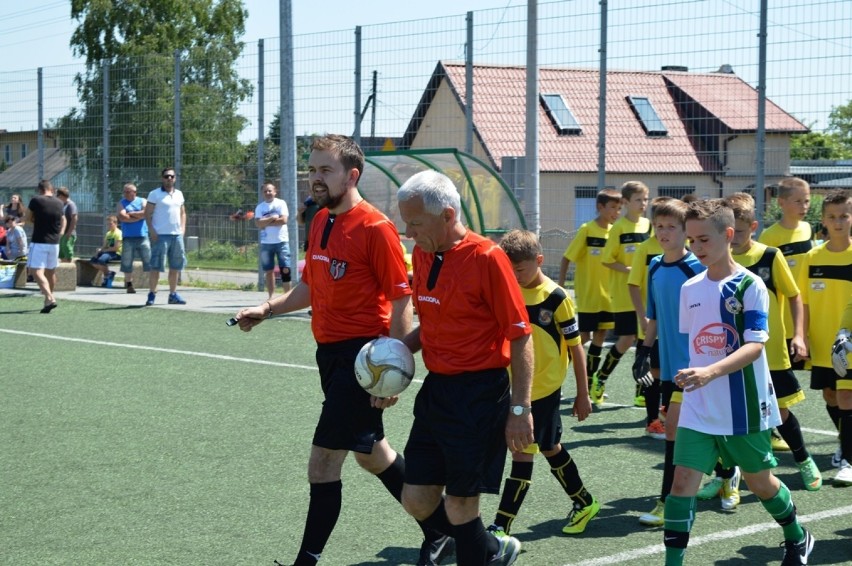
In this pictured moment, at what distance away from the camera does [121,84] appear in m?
23.2

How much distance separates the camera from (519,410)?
4508 mm

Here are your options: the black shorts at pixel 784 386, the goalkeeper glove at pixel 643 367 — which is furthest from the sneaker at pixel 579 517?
the black shorts at pixel 784 386

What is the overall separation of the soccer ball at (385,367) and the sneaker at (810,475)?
3065 millimetres

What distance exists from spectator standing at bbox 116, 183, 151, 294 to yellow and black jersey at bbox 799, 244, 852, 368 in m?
Answer: 13.5

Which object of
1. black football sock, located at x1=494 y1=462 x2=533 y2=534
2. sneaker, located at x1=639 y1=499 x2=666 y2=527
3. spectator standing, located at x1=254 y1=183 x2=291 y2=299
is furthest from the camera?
spectator standing, located at x1=254 y1=183 x2=291 y2=299

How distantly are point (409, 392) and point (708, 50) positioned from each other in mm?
6515

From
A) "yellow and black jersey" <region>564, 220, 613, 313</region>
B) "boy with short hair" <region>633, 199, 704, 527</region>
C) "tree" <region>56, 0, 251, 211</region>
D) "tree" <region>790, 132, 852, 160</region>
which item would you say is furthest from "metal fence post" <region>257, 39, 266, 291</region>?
"boy with short hair" <region>633, 199, 704, 527</region>

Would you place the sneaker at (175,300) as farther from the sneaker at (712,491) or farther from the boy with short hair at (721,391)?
the boy with short hair at (721,391)

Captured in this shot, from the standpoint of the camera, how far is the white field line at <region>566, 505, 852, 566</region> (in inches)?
215

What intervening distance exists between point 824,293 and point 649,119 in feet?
26.9

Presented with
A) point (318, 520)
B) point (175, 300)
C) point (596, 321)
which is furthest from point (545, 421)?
point (175, 300)

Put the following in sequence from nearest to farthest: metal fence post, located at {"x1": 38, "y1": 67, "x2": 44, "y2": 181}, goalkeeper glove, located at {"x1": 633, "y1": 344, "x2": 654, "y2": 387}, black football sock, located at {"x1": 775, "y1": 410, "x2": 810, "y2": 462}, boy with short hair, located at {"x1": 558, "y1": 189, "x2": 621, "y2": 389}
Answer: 1. goalkeeper glove, located at {"x1": 633, "y1": 344, "x2": 654, "y2": 387}
2. black football sock, located at {"x1": 775, "y1": 410, "x2": 810, "y2": 462}
3. boy with short hair, located at {"x1": 558, "y1": 189, "x2": 621, "y2": 389}
4. metal fence post, located at {"x1": 38, "y1": 67, "x2": 44, "y2": 181}

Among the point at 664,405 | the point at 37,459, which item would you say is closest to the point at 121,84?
the point at 37,459

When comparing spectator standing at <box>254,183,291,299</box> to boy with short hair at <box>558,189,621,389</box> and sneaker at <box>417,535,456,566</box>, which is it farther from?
sneaker at <box>417,535,456,566</box>
